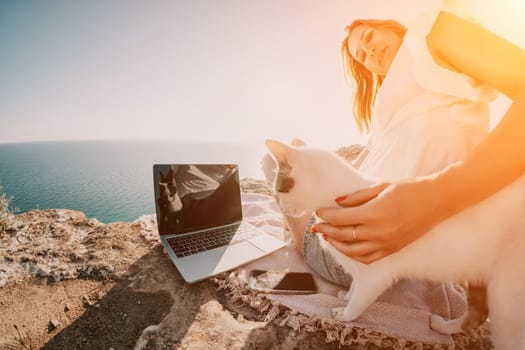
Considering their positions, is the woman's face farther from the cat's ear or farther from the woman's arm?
the cat's ear

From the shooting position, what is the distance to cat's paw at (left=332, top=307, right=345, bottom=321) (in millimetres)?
976

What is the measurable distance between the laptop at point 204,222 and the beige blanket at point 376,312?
126mm

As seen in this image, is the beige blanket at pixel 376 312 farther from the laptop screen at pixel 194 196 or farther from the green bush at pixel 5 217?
the green bush at pixel 5 217

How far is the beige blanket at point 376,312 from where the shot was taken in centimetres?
93

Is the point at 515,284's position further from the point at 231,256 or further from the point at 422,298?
the point at 231,256

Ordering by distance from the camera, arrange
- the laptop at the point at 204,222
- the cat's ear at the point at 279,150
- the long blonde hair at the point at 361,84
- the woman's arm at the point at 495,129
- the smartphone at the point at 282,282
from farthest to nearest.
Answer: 1. the long blonde hair at the point at 361,84
2. the laptop at the point at 204,222
3. the smartphone at the point at 282,282
4. the cat's ear at the point at 279,150
5. the woman's arm at the point at 495,129

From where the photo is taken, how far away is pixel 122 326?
0.88m

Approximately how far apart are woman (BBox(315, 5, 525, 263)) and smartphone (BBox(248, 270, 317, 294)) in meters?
0.51

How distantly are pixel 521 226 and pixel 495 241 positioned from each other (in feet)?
0.31

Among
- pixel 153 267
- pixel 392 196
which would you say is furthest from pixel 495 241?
pixel 153 267

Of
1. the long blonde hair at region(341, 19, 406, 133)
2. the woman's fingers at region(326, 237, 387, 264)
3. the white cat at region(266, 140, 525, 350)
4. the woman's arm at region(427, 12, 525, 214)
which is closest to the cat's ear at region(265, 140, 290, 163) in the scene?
the white cat at region(266, 140, 525, 350)

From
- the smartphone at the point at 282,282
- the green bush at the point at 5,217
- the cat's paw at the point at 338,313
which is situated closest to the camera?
the cat's paw at the point at 338,313

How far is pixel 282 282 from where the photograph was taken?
1196 millimetres

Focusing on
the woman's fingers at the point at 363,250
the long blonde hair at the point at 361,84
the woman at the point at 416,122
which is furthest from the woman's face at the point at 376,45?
the woman's fingers at the point at 363,250
